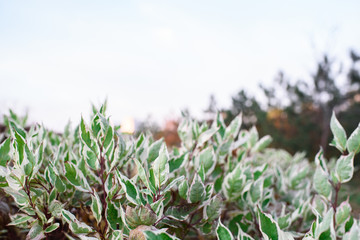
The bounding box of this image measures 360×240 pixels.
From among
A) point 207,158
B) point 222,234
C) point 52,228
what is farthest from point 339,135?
point 52,228

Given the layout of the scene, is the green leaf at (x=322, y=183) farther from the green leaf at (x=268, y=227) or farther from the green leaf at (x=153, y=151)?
the green leaf at (x=153, y=151)

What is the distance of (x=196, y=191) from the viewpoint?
977 millimetres

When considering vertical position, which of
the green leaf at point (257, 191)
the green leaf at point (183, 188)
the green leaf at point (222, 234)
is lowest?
the green leaf at point (257, 191)

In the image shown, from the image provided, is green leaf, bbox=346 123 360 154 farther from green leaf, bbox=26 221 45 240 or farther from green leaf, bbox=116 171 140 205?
green leaf, bbox=26 221 45 240

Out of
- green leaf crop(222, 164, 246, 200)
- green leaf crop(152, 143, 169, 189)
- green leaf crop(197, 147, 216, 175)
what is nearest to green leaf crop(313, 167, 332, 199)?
green leaf crop(222, 164, 246, 200)

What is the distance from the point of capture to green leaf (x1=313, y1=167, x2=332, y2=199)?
1157 millimetres

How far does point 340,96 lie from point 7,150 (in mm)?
16712

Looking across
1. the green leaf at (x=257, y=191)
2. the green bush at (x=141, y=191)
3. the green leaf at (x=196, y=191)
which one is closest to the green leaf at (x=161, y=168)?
the green bush at (x=141, y=191)

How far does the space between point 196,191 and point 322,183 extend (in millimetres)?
500

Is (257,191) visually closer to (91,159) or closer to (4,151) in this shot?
(91,159)

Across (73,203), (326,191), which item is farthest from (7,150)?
(326,191)

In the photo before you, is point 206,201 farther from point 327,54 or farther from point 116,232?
point 327,54

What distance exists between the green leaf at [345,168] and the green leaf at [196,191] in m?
0.47

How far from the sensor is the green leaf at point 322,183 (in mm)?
1157
